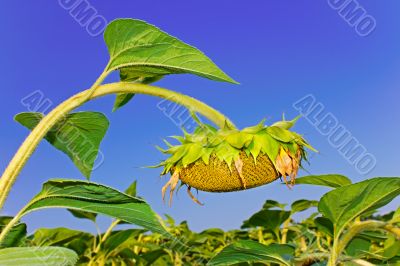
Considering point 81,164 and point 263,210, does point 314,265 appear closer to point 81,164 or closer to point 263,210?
point 81,164

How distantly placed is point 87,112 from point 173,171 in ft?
1.25

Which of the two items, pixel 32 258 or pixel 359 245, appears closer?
pixel 32 258

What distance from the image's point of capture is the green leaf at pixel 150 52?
154 cm

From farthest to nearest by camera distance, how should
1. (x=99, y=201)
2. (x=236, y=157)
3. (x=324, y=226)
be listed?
(x=324, y=226) < (x=236, y=157) < (x=99, y=201)

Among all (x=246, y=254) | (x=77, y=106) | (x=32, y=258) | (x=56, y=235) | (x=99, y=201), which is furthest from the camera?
(x=56, y=235)

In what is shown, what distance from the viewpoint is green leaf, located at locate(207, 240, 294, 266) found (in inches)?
79.5

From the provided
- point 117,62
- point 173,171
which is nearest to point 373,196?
point 173,171

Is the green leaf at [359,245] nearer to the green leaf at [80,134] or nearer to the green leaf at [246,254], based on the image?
the green leaf at [246,254]

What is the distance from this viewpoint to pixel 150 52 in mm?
1610

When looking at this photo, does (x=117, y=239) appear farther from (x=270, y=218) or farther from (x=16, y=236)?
(x=16, y=236)

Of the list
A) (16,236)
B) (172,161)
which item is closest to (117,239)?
(16,236)

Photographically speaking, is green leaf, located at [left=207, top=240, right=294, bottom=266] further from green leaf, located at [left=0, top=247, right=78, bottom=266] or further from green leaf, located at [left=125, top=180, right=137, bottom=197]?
green leaf, located at [left=125, top=180, right=137, bottom=197]

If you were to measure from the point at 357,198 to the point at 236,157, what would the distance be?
19.7 inches

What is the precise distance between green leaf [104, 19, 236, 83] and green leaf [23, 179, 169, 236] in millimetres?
452
